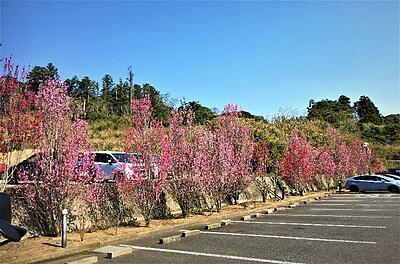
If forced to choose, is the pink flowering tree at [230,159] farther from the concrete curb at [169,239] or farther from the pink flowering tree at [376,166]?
the pink flowering tree at [376,166]

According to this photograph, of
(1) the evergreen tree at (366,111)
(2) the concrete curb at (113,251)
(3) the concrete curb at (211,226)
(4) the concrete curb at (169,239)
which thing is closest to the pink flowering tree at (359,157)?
(3) the concrete curb at (211,226)

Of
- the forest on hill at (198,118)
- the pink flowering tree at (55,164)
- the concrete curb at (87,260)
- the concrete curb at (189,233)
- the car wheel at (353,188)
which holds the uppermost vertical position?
the forest on hill at (198,118)

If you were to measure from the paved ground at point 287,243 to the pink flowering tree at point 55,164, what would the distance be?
2.06m

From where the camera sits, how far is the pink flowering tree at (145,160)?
11469mm

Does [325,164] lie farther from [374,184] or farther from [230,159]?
[230,159]

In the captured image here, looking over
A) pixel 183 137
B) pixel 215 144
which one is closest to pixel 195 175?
pixel 183 137

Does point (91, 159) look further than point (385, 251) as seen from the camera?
Yes

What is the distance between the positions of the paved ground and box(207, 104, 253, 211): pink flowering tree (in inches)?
79.8

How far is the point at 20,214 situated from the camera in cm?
934

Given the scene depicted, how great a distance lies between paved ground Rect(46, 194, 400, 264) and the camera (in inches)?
295

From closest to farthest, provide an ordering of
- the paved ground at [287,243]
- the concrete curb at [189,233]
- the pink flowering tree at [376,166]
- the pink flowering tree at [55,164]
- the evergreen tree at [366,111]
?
the paved ground at [287,243] < the pink flowering tree at [55,164] < the concrete curb at [189,233] < the pink flowering tree at [376,166] < the evergreen tree at [366,111]

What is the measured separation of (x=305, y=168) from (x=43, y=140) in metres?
16.4

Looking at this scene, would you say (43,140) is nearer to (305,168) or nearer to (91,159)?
(91,159)

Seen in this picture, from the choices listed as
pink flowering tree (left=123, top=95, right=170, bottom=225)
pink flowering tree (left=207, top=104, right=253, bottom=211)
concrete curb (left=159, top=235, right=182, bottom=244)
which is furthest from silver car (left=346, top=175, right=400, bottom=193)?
concrete curb (left=159, top=235, right=182, bottom=244)
